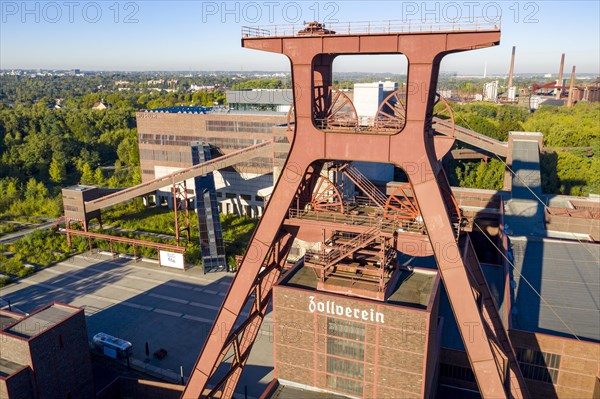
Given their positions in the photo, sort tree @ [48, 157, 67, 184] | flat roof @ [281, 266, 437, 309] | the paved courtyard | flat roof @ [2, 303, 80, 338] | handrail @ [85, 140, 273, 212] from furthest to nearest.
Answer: tree @ [48, 157, 67, 184]
handrail @ [85, 140, 273, 212]
the paved courtyard
flat roof @ [2, 303, 80, 338]
flat roof @ [281, 266, 437, 309]

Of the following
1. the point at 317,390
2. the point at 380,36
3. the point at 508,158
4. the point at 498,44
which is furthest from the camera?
the point at 508,158

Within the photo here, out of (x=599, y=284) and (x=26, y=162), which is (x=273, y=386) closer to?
(x=599, y=284)

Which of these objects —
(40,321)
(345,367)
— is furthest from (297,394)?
(40,321)

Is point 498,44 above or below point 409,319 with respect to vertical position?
above

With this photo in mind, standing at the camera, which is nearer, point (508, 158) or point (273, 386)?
point (273, 386)

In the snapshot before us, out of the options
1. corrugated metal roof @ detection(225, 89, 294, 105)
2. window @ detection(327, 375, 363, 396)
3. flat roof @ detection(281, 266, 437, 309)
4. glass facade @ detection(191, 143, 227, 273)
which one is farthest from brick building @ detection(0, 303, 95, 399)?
corrugated metal roof @ detection(225, 89, 294, 105)

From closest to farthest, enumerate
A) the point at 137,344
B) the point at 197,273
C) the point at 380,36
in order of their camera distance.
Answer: the point at 380,36 < the point at 137,344 < the point at 197,273

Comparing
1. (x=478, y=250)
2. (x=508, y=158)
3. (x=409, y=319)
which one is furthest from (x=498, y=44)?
(x=508, y=158)

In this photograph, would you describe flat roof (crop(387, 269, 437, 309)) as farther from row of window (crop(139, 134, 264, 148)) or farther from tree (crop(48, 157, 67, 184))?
tree (crop(48, 157, 67, 184))

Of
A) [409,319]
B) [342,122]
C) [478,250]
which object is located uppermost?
[342,122]
